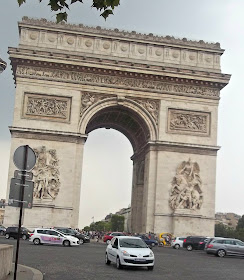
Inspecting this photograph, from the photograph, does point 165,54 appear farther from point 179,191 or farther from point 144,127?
point 179,191

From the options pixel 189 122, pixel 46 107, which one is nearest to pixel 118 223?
pixel 189 122

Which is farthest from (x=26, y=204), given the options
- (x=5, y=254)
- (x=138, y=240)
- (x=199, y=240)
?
(x=199, y=240)

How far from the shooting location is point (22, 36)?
37.6 m

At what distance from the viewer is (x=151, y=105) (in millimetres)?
38438

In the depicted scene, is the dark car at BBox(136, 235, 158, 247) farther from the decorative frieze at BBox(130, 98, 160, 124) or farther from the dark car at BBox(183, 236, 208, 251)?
the decorative frieze at BBox(130, 98, 160, 124)

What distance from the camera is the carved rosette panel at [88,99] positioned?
37.8m

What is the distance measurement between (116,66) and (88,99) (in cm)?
309

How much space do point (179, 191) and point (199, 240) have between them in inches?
152

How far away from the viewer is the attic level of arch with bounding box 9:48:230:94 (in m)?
36.7

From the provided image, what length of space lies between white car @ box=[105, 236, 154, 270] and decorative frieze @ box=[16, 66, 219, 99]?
70.0ft

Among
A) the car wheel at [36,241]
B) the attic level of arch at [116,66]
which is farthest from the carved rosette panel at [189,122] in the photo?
the car wheel at [36,241]

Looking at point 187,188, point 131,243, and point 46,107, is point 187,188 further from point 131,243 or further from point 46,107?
point 131,243

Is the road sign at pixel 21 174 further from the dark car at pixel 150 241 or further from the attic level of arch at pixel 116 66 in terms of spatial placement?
the attic level of arch at pixel 116 66

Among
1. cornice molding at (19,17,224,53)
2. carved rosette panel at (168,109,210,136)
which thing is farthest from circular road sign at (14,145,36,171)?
cornice molding at (19,17,224,53)
